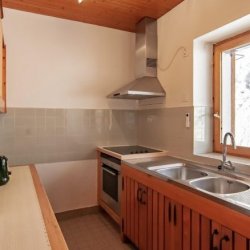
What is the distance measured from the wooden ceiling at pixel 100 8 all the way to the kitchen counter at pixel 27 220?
1.92m

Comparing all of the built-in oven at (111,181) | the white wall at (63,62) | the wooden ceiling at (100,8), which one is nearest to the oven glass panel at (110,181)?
the built-in oven at (111,181)

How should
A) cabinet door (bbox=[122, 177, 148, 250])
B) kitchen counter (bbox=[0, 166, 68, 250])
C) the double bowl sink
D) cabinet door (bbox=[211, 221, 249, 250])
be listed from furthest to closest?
cabinet door (bbox=[122, 177, 148, 250]) < the double bowl sink < cabinet door (bbox=[211, 221, 249, 250]) < kitchen counter (bbox=[0, 166, 68, 250])

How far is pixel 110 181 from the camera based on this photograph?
254 cm

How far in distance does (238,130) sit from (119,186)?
131cm

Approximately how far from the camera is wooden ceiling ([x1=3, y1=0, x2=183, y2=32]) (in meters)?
2.36

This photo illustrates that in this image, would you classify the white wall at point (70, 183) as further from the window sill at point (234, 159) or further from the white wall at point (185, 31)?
the window sill at point (234, 159)

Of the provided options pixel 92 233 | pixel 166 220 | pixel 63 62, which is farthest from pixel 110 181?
pixel 63 62

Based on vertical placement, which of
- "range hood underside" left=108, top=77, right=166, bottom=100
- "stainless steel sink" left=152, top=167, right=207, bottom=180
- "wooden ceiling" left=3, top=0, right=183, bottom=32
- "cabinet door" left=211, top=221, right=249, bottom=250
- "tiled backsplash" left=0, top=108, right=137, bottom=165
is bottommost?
"cabinet door" left=211, top=221, right=249, bottom=250

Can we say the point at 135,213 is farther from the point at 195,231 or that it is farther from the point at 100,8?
the point at 100,8

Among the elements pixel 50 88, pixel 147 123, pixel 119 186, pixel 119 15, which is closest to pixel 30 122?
pixel 50 88

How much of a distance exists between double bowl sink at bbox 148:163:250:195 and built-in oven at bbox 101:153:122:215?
56 cm

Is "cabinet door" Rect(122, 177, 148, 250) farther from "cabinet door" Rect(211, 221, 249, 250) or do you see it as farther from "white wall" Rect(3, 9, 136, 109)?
"white wall" Rect(3, 9, 136, 109)

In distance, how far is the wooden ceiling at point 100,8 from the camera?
2355 millimetres

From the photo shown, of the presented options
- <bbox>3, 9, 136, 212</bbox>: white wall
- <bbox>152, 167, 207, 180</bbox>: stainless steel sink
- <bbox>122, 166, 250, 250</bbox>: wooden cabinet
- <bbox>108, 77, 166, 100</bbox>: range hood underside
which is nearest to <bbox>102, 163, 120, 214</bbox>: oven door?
<bbox>122, 166, 250, 250</bbox>: wooden cabinet
